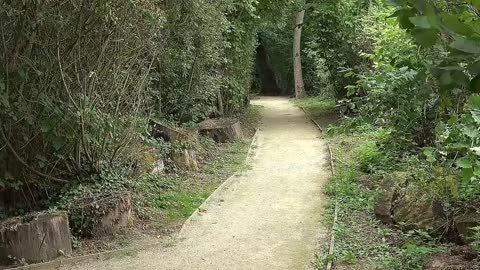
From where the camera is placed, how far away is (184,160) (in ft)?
32.9

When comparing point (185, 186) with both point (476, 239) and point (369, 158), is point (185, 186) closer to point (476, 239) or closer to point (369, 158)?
point (369, 158)

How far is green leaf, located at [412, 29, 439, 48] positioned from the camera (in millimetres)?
901

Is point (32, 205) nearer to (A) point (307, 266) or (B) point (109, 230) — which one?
(B) point (109, 230)

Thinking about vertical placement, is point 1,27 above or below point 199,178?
above

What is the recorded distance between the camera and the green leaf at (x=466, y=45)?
90 centimetres

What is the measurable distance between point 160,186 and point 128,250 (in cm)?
239

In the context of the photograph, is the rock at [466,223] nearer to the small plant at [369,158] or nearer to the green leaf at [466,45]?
the small plant at [369,158]

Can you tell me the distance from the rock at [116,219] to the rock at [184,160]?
3.06 m

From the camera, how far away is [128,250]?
247 inches

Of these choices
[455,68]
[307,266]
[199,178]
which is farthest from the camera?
[199,178]

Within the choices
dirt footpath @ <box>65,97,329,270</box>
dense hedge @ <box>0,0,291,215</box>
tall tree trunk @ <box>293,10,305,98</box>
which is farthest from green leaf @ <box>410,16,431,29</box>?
tall tree trunk @ <box>293,10,305,98</box>

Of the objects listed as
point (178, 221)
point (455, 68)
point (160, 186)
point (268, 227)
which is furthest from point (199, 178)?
point (455, 68)

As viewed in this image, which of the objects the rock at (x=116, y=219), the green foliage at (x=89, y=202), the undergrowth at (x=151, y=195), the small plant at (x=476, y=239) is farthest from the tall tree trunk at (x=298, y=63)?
the small plant at (x=476, y=239)

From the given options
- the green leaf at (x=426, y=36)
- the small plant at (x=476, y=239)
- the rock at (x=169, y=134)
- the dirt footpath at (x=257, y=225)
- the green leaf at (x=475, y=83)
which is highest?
the green leaf at (x=426, y=36)
